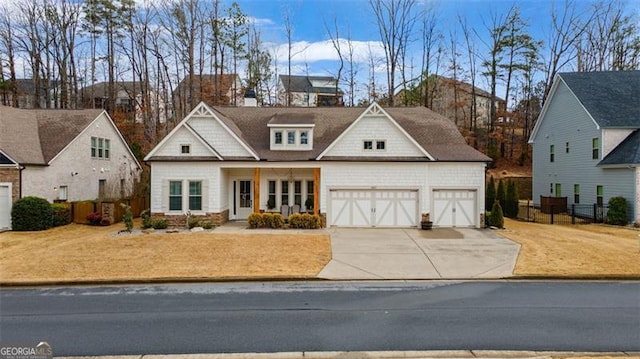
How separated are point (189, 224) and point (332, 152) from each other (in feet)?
25.8

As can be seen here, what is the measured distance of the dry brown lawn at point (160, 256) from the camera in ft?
36.3

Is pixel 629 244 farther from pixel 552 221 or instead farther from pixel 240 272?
pixel 240 272

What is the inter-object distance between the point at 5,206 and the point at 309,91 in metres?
38.1

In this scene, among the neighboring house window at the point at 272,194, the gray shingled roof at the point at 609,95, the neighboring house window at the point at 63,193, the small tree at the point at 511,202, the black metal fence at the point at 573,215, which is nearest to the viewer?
the neighboring house window at the point at 272,194

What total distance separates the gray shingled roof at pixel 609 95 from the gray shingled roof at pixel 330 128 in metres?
8.86

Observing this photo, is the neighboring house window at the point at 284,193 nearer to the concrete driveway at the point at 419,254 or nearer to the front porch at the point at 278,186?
the front porch at the point at 278,186

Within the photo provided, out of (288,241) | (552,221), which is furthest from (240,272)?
(552,221)

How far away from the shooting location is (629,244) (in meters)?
15.3

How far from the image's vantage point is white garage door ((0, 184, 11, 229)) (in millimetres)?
19203

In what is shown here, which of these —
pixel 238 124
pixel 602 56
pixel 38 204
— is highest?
pixel 602 56

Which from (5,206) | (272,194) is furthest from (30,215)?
(272,194)

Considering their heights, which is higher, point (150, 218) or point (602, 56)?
point (602, 56)

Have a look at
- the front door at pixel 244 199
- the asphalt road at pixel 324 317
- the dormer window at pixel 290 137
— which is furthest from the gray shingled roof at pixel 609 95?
the front door at pixel 244 199

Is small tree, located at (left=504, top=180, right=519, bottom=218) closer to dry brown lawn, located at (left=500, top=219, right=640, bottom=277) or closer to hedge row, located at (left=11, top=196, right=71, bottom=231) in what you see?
dry brown lawn, located at (left=500, top=219, right=640, bottom=277)
